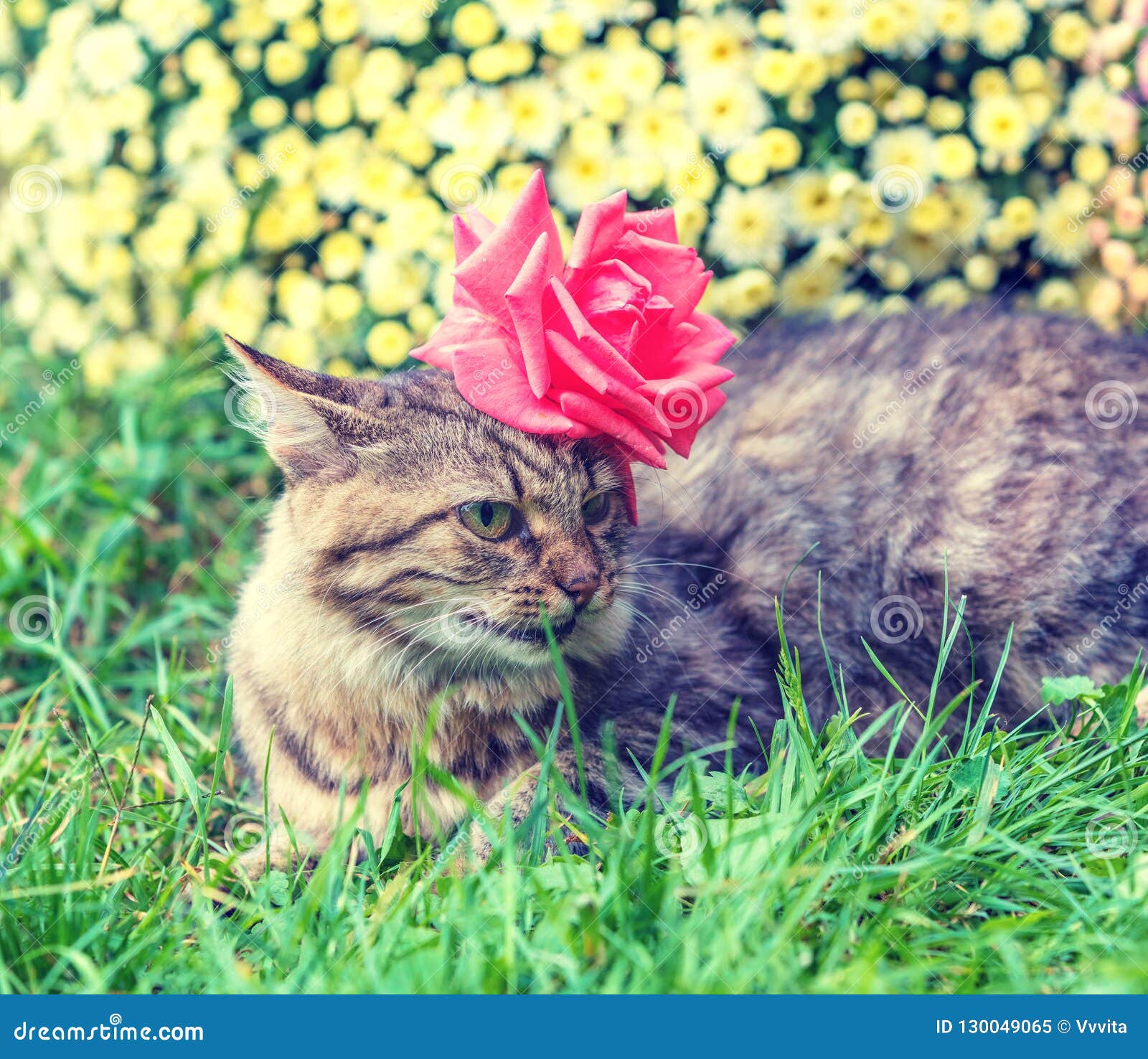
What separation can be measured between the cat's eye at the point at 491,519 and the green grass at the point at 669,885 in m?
0.50

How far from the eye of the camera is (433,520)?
74.8 inches

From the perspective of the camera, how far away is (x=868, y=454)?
252cm

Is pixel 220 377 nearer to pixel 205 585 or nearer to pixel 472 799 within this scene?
pixel 205 585

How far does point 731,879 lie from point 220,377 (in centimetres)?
241

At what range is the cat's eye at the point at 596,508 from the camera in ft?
6.69

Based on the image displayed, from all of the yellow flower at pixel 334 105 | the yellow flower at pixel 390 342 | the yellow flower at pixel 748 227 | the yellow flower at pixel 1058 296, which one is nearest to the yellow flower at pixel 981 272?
the yellow flower at pixel 1058 296

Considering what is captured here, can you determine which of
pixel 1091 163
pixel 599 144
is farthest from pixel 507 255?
pixel 1091 163

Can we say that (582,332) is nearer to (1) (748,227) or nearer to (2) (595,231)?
(2) (595,231)

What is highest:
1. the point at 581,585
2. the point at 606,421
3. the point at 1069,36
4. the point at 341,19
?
the point at 341,19

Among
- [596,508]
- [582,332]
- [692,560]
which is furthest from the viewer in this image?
[692,560]

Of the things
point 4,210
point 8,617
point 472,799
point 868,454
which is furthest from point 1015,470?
point 4,210

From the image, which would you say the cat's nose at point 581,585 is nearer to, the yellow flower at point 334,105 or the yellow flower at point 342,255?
the yellow flower at point 342,255

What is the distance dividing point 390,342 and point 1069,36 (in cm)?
215

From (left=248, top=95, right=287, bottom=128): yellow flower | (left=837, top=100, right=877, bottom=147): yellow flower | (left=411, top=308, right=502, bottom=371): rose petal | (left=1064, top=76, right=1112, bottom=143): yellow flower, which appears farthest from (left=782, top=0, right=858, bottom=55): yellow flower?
(left=411, top=308, right=502, bottom=371): rose petal
